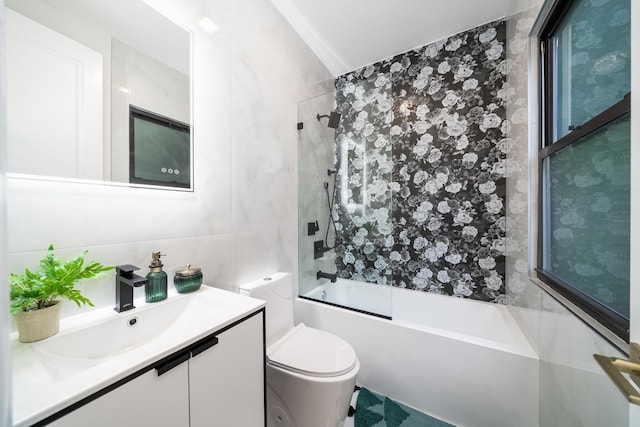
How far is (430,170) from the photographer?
220 centimetres

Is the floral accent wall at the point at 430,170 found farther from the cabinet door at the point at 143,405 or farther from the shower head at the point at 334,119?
the cabinet door at the point at 143,405

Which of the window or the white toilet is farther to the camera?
the white toilet

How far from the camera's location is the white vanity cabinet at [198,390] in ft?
1.82

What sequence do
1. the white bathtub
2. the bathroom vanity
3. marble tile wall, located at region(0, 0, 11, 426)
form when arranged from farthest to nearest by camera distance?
the white bathtub < the bathroom vanity < marble tile wall, located at region(0, 0, 11, 426)

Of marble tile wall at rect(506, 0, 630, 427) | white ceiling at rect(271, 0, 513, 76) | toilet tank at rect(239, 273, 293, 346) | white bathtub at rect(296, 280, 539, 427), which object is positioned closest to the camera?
marble tile wall at rect(506, 0, 630, 427)

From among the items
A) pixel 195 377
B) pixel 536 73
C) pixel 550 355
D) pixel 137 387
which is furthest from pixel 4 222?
pixel 536 73

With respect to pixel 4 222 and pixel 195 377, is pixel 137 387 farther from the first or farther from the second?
pixel 4 222

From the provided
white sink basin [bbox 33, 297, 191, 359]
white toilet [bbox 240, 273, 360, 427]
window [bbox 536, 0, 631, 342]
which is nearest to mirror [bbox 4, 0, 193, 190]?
white sink basin [bbox 33, 297, 191, 359]

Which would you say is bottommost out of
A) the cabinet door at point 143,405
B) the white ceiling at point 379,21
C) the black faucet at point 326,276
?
the black faucet at point 326,276

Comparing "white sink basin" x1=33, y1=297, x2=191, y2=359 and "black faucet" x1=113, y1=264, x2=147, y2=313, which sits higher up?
"black faucet" x1=113, y1=264, x2=147, y2=313

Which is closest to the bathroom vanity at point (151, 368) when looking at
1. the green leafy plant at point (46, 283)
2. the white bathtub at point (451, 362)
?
the green leafy plant at point (46, 283)

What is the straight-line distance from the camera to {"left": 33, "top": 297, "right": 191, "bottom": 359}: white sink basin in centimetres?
73

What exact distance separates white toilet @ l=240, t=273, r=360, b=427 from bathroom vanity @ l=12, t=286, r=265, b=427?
0.29 metres

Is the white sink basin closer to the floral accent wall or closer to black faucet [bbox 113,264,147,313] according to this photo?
black faucet [bbox 113,264,147,313]
